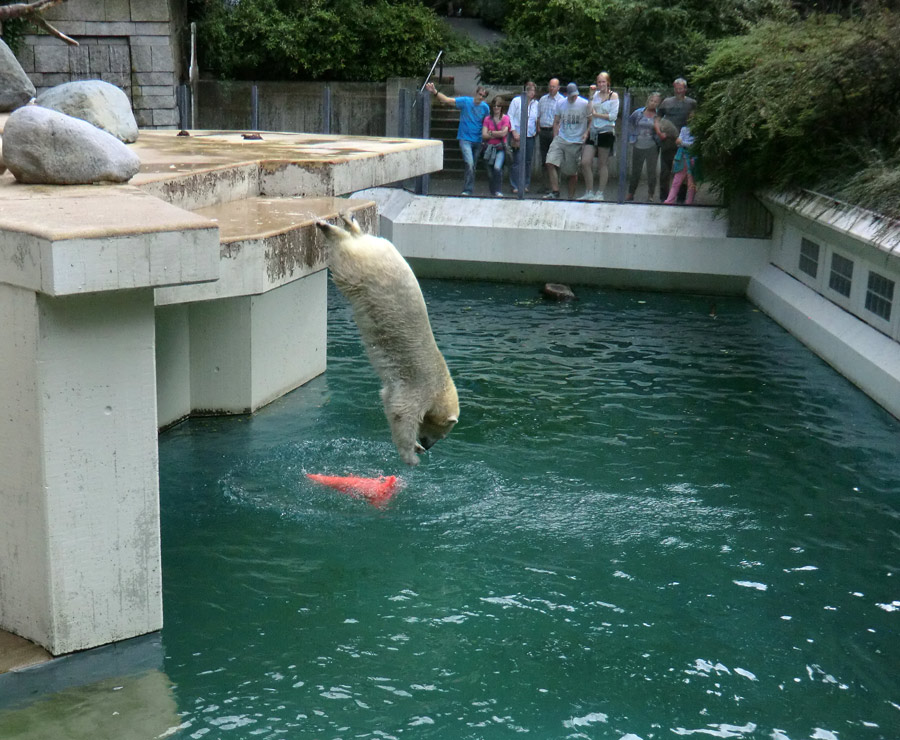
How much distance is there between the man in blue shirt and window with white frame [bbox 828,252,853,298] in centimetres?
631

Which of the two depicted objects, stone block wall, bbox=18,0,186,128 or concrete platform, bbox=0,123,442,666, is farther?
stone block wall, bbox=18,0,186,128

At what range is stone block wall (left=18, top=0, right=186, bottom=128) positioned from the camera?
1894cm

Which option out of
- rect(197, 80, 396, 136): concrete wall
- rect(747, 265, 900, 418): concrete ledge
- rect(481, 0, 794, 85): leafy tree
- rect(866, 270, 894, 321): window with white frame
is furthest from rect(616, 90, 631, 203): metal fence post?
rect(197, 80, 396, 136): concrete wall

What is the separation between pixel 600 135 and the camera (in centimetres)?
1620

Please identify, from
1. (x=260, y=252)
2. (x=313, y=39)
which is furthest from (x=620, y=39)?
(x=260, y=252)

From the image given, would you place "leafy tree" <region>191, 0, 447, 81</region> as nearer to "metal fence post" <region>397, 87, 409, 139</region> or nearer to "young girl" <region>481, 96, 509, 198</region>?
"metal fence post" <region>397, 87, 409, 139</region>

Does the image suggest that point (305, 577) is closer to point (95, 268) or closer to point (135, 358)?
point (135, 358)

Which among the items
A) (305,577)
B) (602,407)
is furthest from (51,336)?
(602,407)

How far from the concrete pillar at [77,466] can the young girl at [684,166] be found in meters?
12.0

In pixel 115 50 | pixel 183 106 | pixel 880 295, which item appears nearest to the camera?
pixel 880 295

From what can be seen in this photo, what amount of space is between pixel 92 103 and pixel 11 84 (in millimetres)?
2117

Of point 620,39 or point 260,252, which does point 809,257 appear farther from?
point 260,252

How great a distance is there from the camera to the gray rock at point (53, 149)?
6051 millimetres

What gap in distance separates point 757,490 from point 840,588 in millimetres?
1619
